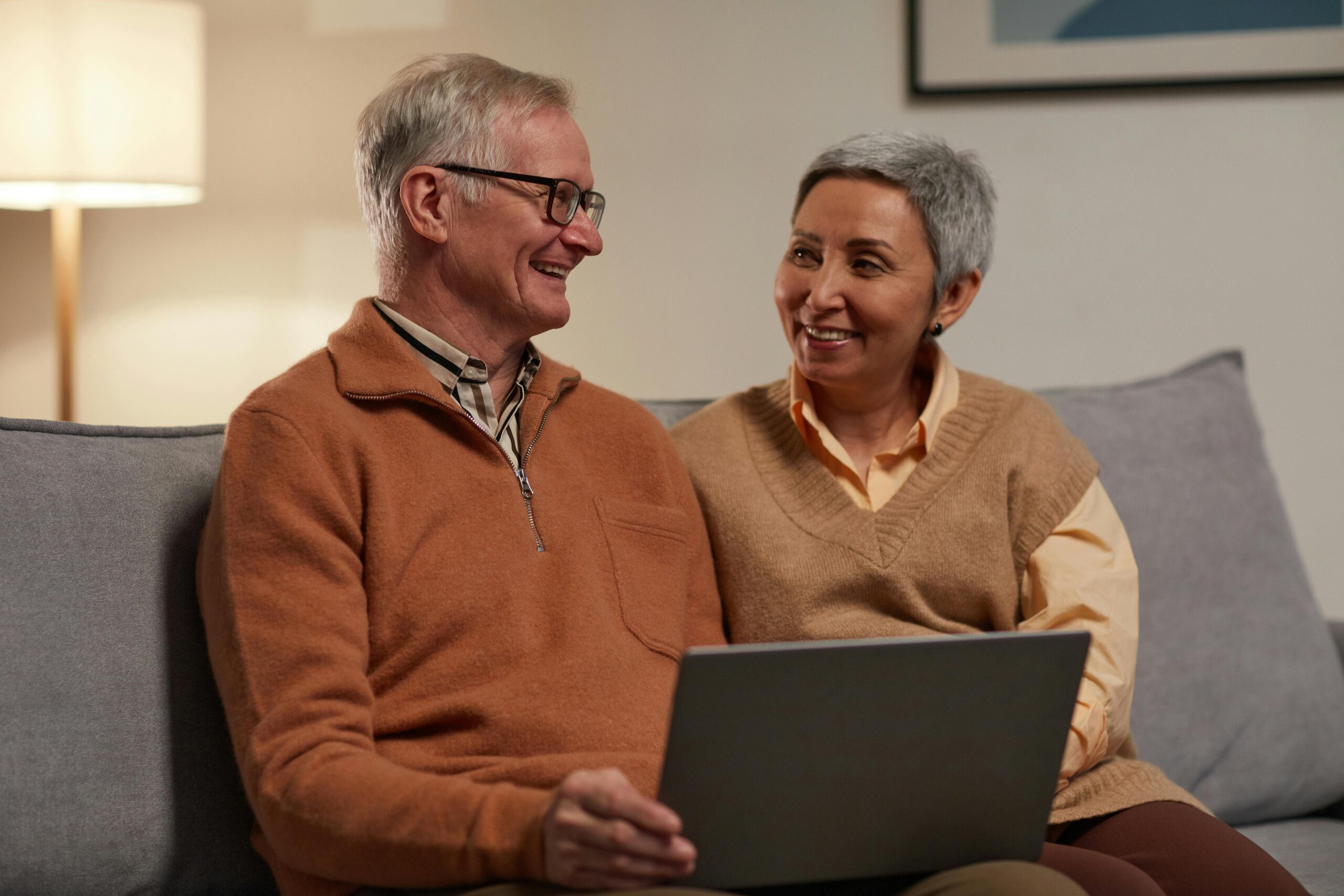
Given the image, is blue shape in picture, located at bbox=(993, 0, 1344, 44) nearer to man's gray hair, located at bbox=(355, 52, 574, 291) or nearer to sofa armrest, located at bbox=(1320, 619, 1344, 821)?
sofa armrest, located at bbox=(1320, 619, 1344, 821)

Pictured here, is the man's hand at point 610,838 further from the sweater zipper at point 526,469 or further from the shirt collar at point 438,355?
the shirt collar at point 438,355

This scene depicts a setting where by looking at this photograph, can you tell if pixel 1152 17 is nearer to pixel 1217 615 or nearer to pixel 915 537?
pixel 1217 615

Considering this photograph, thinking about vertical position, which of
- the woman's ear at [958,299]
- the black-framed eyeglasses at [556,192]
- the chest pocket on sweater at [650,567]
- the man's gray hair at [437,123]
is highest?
the man's gray hair at [437,123]

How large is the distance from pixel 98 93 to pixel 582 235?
1045 mm

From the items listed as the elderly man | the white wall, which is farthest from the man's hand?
the white wall

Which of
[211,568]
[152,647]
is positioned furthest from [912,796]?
[152,647]

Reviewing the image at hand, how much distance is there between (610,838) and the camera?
942mm

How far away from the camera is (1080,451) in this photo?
5.24 ft

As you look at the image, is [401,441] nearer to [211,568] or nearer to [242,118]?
[211,568]

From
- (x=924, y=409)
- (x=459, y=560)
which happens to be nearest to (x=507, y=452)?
(x=459, y=560)

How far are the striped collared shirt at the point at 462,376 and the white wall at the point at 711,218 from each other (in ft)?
3.23

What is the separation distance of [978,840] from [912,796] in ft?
0.35

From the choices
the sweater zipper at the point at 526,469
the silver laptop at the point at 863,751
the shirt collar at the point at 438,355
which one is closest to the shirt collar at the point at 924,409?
the sweater zipper at the point at 526,469

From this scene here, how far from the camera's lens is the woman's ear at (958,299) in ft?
5.37
